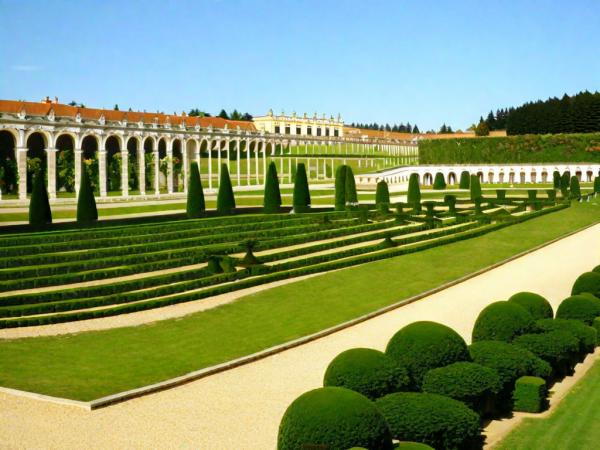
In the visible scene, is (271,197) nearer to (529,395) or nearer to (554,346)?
(554,346)

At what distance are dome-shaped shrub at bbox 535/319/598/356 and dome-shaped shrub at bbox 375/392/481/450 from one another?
7.77m

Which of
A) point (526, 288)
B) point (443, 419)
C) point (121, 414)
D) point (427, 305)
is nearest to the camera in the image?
point (443, 419)

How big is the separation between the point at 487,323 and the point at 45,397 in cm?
1152

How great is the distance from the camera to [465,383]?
602 inches

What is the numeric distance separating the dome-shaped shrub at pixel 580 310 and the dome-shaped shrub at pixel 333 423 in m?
13.1

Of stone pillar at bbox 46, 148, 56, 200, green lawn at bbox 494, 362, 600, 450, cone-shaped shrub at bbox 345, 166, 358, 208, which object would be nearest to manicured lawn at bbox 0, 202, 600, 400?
green lawn at bbox 494, 362, 600, 450

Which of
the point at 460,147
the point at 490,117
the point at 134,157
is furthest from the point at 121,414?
the point at 490,117

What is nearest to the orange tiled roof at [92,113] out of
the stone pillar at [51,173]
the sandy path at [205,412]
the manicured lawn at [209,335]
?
the stone pillar at [51,173]

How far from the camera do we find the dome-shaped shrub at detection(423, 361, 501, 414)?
15227 millimetres

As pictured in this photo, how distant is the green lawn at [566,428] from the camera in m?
14.4

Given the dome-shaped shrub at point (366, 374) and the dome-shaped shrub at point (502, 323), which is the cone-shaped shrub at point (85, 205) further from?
the dome-shaped shrub at point (366, 374)

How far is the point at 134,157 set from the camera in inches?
3809

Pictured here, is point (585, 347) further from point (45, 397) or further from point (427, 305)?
point (45, 397)

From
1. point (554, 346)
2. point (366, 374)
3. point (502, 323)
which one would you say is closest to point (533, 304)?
point (502, 323)
